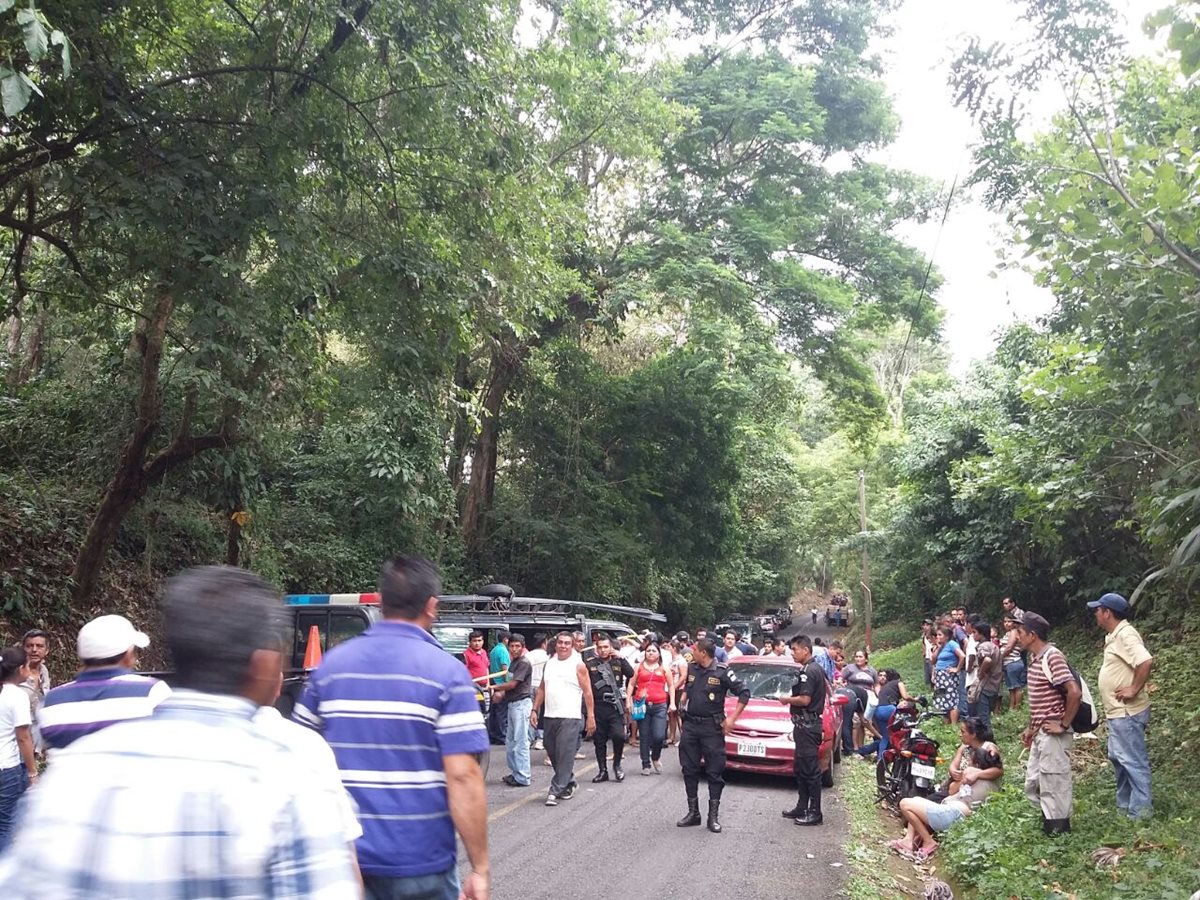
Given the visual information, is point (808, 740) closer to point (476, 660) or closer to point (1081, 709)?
point (1081, 709)

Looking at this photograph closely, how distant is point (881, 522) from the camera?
42.8 m

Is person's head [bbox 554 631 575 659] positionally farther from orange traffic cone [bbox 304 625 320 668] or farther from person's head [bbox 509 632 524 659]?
orange traffic cone [bbox 304 625 320 668]

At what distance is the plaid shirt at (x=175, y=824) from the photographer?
1.65 m

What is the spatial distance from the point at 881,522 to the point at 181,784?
43.3 meters

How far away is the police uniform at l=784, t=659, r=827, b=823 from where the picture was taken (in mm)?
9016

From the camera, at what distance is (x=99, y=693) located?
13.1ft

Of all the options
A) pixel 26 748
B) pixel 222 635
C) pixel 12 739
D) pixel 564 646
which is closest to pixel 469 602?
pixel 564 646

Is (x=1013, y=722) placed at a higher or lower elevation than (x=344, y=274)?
lower

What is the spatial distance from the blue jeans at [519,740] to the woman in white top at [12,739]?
17.1 feet

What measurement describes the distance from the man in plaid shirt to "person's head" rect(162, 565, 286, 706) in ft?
0.17

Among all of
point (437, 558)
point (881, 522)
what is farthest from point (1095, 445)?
point (881, 522)

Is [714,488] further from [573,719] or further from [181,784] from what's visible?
[181,784]

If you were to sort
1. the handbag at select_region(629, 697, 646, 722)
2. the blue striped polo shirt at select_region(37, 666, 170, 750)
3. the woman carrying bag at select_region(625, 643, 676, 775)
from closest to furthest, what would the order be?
the blue striped polo shirt at select_region(37, 666, 170, 750), the woman carrying bag at select_region(625, 643, 676, 775), the handbag at select_region(629, 697, 646, 722)

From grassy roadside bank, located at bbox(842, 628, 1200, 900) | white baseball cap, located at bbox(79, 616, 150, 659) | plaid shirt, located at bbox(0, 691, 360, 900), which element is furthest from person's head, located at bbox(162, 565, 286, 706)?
grassy roadside bank, located at bbox(842, 628, 1200, 900)
